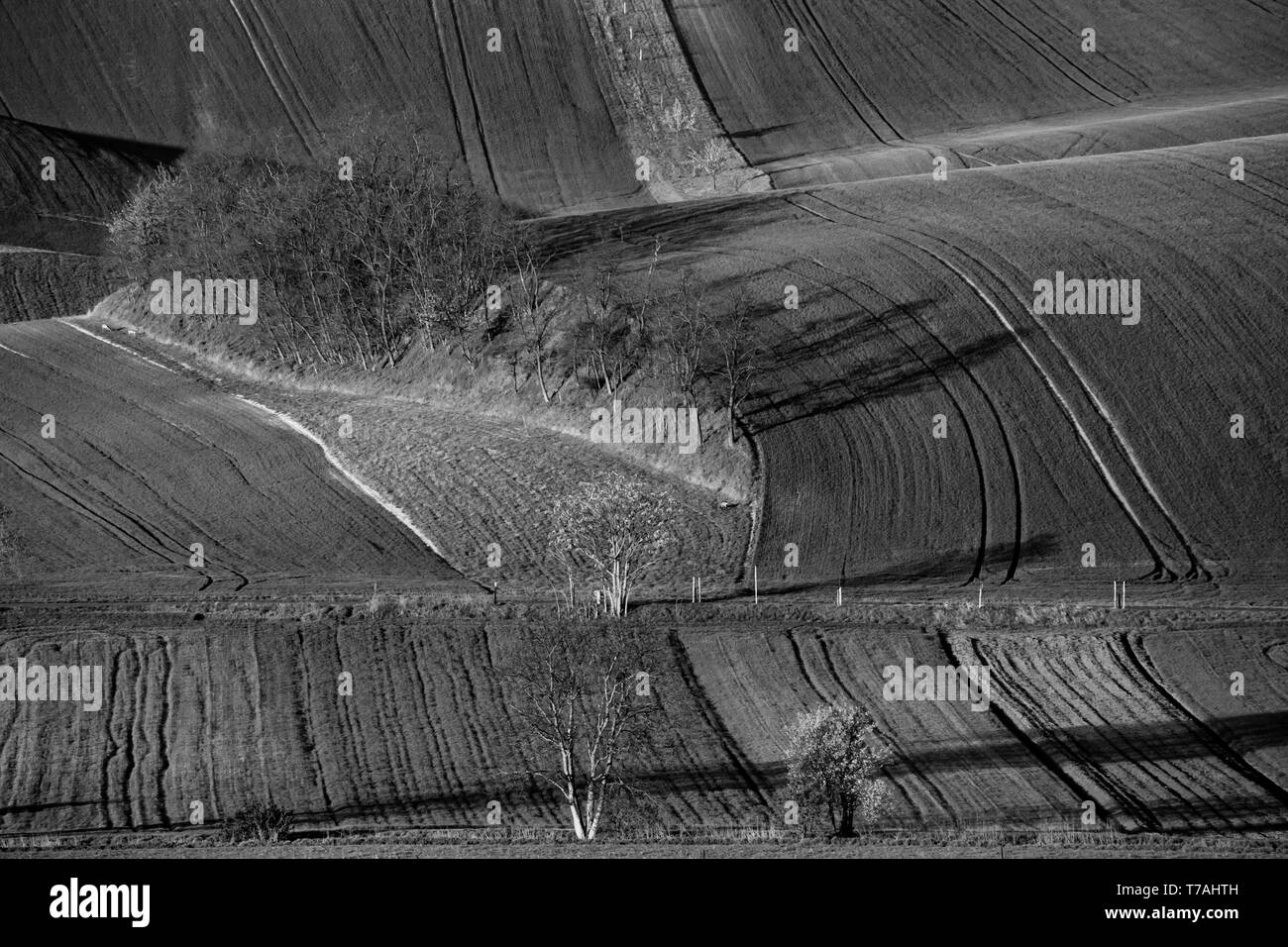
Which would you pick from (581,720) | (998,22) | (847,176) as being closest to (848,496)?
(581,720)

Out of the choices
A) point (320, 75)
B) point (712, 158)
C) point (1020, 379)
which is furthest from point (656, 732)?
point (320, 75)

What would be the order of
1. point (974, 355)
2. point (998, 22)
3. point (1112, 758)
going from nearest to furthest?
point (1112, 758) → point (974, 355) → point (998, 22)

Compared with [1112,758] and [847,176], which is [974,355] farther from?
[847,176]

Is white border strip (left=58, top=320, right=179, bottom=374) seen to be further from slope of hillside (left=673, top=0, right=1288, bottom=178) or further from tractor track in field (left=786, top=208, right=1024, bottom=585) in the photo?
slope of hillside (left=673, top=0, right=1288, bottom=178)

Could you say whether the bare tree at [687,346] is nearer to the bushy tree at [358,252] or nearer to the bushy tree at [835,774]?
the bushy tree at [358,252]

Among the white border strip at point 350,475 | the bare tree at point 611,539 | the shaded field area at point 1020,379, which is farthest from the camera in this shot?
the white border strip at point 350,475

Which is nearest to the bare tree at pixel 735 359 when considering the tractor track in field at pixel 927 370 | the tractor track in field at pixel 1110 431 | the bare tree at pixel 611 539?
the tractor track in field at pixel 927 370
